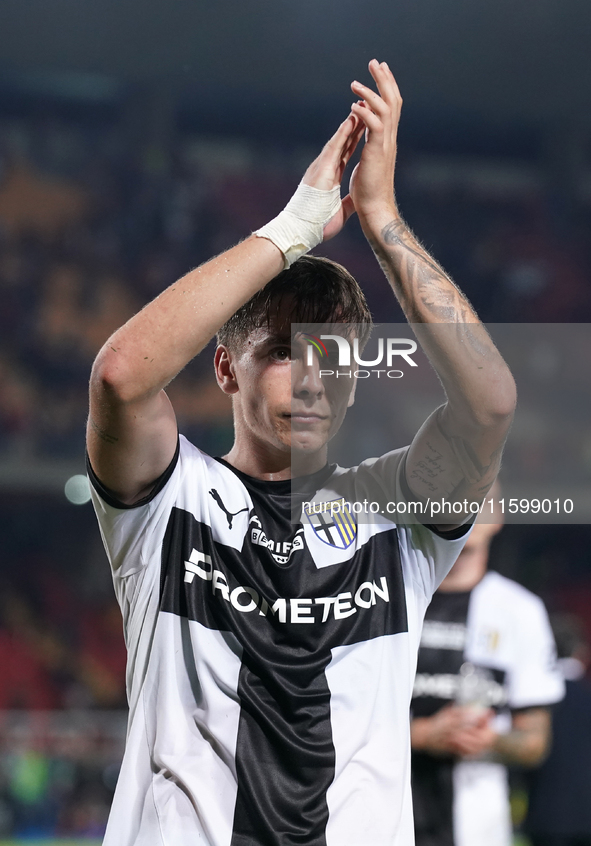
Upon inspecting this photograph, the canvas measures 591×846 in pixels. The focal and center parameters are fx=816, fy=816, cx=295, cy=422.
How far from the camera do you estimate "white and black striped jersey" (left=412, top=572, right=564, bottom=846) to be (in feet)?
8.51

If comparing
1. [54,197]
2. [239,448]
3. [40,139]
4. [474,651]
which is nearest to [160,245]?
[54,197]

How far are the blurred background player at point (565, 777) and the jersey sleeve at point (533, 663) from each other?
1.40 ft

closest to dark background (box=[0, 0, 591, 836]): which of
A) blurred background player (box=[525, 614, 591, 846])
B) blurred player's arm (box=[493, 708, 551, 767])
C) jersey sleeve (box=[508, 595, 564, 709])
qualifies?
blurred background player (box=[525, 614, 591, 846])

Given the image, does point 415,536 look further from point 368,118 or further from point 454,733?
point 454,733

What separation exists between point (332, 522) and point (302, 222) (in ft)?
1.92

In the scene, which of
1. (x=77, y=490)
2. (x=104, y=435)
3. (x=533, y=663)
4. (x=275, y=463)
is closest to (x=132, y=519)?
(x=104, y=435)

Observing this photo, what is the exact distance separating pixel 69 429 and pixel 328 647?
6206 mm

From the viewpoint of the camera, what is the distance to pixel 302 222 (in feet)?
4.88

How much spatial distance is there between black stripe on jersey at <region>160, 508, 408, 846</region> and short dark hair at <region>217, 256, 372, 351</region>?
0.41m

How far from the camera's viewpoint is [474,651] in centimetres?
271

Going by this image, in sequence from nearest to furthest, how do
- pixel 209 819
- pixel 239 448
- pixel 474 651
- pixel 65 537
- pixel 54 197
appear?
pixel 209 819
pixel 239 448
pixel 474 651
pixel 65 537
pixel 54 197

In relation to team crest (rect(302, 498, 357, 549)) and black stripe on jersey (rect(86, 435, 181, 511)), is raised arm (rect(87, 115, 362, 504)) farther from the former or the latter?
team crest (rect(302, 498, 357, 549))

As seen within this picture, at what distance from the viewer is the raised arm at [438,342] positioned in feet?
4.76

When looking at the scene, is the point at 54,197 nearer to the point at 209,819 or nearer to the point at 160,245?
the point at 160,245
